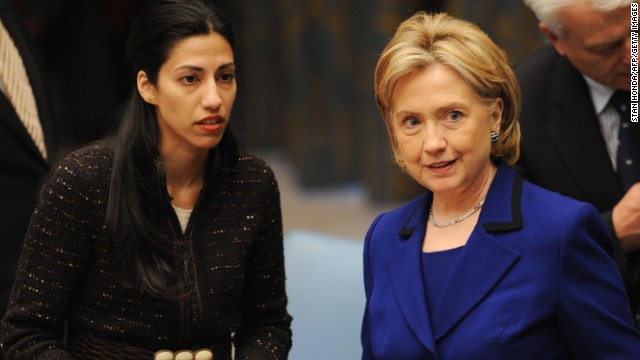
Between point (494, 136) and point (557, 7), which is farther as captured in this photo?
point (557, 7)

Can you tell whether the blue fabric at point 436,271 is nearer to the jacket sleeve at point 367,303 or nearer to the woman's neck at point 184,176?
the jacket sleeve at point 367,303

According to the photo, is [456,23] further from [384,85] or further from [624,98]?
[624,98]

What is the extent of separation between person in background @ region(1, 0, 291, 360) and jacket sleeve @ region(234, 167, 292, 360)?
4cm

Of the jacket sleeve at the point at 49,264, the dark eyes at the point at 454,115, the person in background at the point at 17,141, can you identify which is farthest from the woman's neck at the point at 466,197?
the person in background at the point at 17,141

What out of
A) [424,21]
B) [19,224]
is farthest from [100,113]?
[424,21]

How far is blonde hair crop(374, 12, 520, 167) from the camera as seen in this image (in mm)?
2076

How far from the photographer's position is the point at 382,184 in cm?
561

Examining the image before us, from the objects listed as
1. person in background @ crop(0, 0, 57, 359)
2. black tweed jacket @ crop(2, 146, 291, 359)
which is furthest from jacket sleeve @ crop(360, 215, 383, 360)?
person in background @ crop(0, 0, 57, 359)

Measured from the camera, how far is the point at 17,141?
9.04 feet

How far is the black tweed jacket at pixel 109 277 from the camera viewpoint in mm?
2344

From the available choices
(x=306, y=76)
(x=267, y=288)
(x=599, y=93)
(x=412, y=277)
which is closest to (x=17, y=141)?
(x=267, y=288)

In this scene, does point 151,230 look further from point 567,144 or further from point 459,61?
point 567,144

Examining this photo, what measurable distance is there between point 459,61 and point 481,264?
416 mm

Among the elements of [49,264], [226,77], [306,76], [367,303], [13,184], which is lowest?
[367,303]
